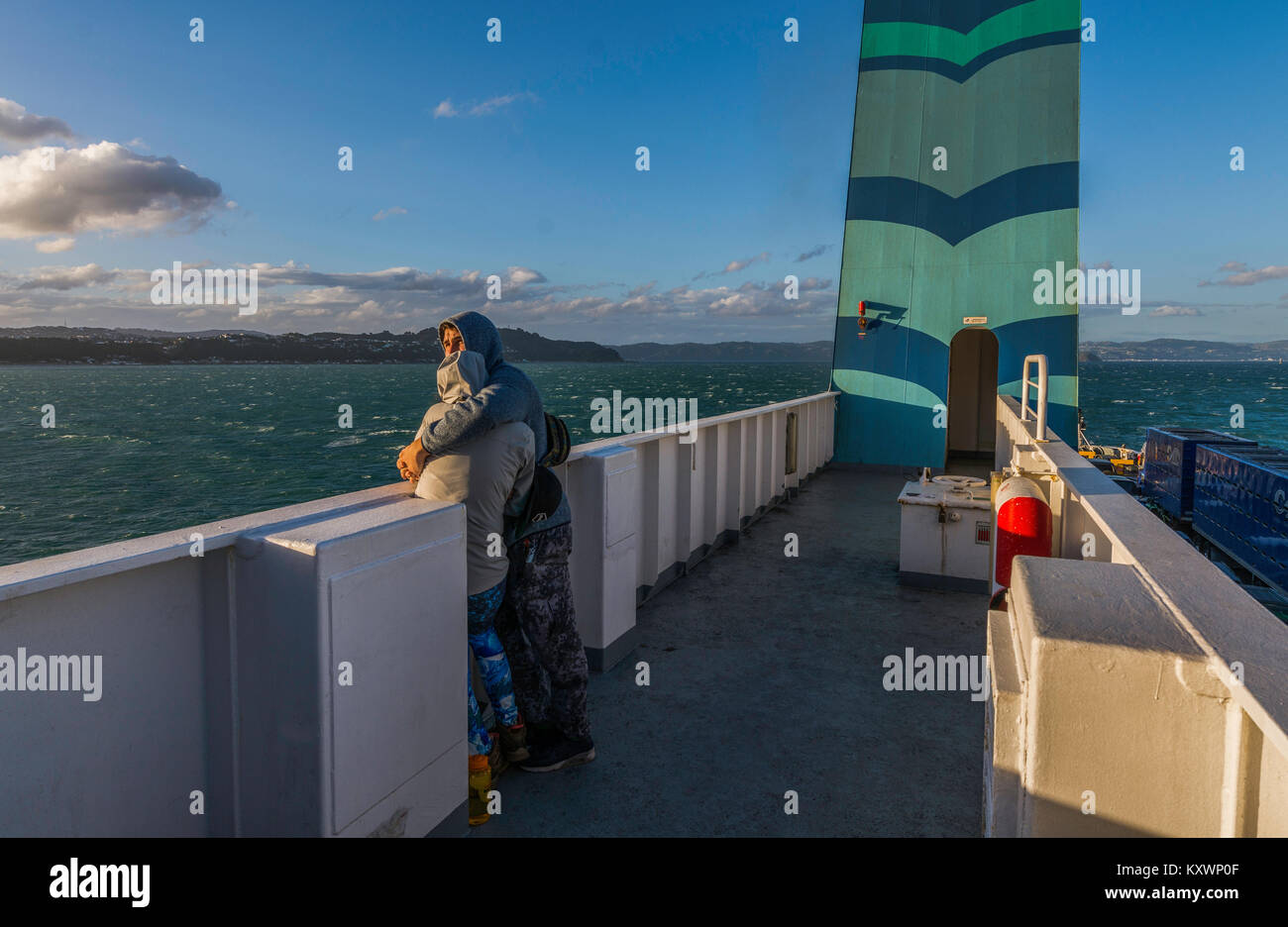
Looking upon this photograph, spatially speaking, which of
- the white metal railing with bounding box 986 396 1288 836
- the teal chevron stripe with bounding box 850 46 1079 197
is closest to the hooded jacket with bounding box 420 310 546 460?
the white metal railing with bounding box 986 396 1288 836

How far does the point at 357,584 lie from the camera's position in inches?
97.5

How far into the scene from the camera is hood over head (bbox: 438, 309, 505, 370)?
3217mm

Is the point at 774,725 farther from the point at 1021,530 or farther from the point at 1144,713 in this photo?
the point at 1144,713

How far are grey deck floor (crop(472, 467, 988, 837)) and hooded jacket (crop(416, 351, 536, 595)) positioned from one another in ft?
3.42

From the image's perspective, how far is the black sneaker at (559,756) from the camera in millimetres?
3533

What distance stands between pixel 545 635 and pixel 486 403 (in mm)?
1163

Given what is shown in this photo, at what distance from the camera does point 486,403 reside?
3047mm

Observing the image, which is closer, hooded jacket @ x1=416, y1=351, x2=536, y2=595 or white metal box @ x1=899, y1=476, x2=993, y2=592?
hooded jacket @ x1=416, y1=351, x2=536, y2=595

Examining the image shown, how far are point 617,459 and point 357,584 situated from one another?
2311 millimetres

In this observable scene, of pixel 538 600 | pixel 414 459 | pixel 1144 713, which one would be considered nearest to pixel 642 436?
pixel 538 600

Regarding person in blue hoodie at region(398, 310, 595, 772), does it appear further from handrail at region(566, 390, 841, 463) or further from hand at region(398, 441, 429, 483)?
handrail at region(566, 390, 841, 463)

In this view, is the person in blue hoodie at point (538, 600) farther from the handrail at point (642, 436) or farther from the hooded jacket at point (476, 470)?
the handrail at point (642, 436)
